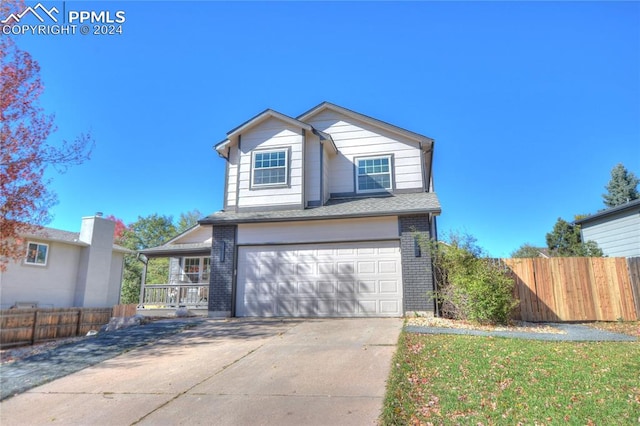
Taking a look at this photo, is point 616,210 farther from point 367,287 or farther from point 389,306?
point 367,287

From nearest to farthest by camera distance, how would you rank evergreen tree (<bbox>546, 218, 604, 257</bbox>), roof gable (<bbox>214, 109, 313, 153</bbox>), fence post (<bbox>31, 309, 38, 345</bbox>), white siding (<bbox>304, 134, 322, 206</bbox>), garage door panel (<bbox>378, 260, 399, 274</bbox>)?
garage door panel (<bbox>378, 260, 399, 274</bbox>), fence post (<bbox>31, 309, 38, 345</bbox>), white siding (<bbox>304, 134, 322, 206</bbox>), roof gable (<bbox>214, 109, 313, 153</bbox>), evergreen tree (<bbox>546, 218, 604, 257</bbox>)

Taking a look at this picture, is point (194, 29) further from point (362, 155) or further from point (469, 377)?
point (469, 377)

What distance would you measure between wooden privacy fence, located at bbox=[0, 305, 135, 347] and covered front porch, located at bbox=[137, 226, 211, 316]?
2.39m

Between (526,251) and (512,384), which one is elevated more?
(526,251)

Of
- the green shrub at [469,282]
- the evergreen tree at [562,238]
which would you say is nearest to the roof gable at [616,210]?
the evergreen tree at [562,238]

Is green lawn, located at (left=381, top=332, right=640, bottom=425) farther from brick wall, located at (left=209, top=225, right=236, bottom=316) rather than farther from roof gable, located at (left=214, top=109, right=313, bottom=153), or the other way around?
roof gable, located at (left=214, top=109, right=313, bottom=153)

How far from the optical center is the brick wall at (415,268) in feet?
33.7

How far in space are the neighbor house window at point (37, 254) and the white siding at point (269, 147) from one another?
39.2ft

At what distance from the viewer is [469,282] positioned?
9.43m

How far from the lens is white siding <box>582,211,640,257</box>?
14586 millimetres

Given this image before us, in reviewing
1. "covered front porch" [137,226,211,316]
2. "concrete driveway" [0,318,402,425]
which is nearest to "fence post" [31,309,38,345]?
"covered front porch" [137,226,211,316]

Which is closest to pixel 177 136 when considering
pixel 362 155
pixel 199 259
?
pixel 199 259

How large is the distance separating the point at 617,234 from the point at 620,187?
18267 mm

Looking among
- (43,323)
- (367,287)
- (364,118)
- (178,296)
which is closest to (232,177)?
(364,118)
